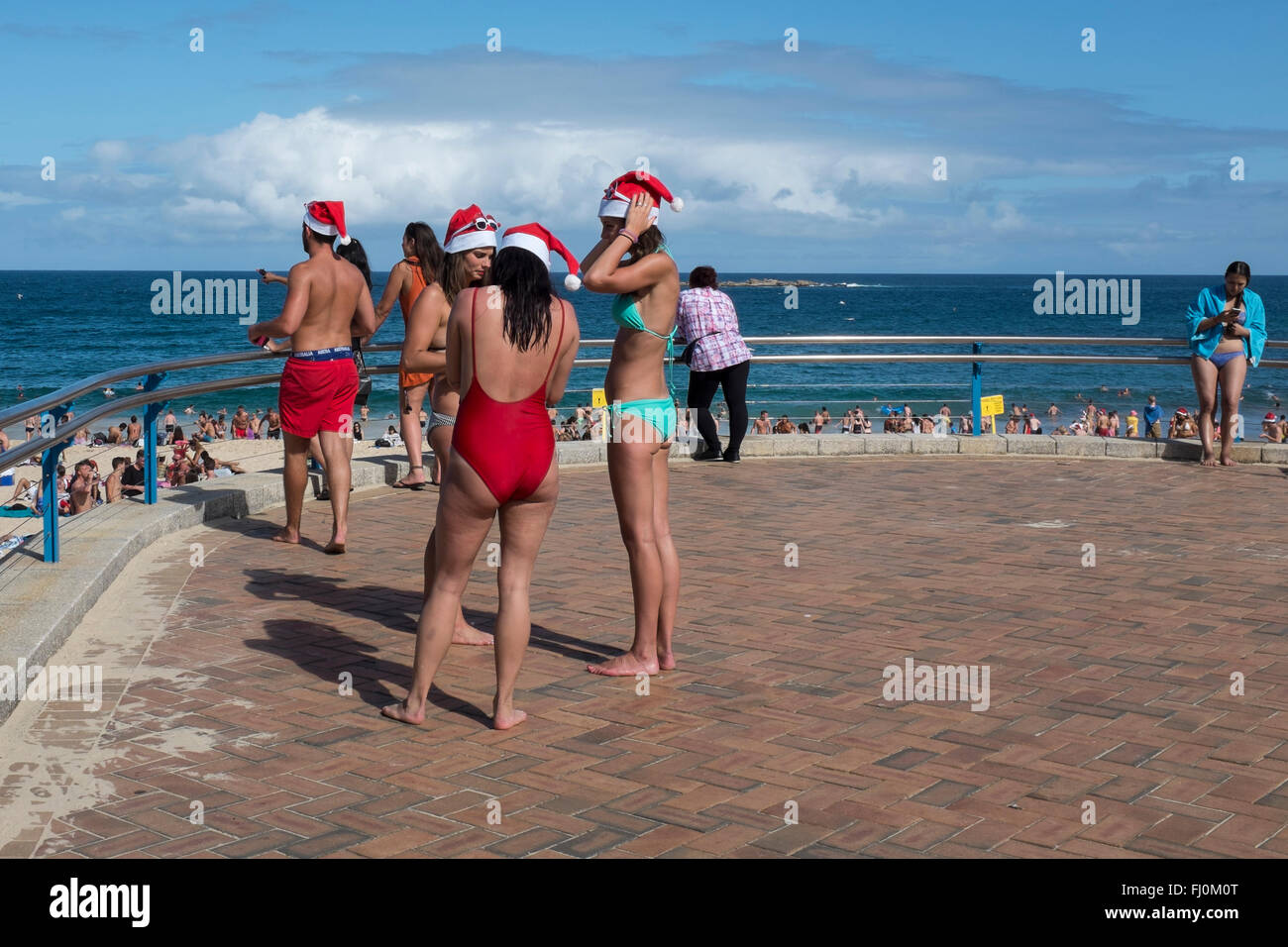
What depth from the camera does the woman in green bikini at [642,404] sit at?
5.23 m

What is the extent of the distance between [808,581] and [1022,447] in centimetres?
601

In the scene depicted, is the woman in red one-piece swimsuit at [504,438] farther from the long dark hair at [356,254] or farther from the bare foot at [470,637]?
the long dark hair at [356,254]

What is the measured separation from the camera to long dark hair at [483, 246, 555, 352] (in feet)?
14.8

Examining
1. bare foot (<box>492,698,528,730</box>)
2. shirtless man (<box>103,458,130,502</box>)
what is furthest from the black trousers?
bare foot (<box>492,698,528,730</box>)

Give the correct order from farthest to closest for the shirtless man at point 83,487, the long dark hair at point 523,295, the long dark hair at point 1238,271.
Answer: the shirtless man at point 83,487 < the long dark hair at point 1238,271 < the long dark hair at point 523,295

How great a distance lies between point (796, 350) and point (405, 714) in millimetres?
68356

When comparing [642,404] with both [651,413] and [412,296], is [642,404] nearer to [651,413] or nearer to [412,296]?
[651,413]

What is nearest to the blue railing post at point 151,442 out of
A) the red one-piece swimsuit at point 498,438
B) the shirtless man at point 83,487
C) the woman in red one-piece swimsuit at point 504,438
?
the woman in red one-piece swimsuit at point 504,438

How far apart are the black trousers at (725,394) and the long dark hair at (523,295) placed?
7122 millimetres

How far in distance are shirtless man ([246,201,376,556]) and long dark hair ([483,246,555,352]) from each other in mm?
3414
